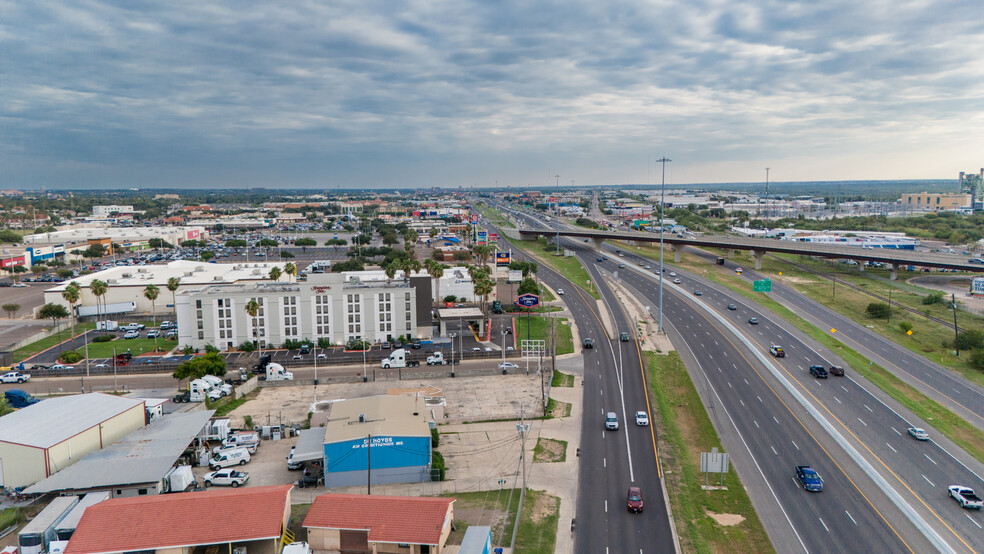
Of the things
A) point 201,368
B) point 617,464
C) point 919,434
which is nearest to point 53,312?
point 201,368

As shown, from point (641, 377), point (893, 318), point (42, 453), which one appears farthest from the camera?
point (893, 318)

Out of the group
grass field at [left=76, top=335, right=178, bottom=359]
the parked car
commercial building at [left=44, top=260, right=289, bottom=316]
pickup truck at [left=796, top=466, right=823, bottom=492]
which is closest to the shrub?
the parked car

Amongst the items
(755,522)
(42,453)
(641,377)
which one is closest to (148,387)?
(42,453)

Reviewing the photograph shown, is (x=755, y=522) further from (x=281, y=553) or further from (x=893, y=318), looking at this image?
(x=893, y=318)

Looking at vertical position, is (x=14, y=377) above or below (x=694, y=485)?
above

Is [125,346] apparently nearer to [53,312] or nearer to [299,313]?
[53,312]

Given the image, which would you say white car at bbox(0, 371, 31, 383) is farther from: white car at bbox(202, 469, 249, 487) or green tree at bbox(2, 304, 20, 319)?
green tree at bbox(2, 304, 20, 319)
